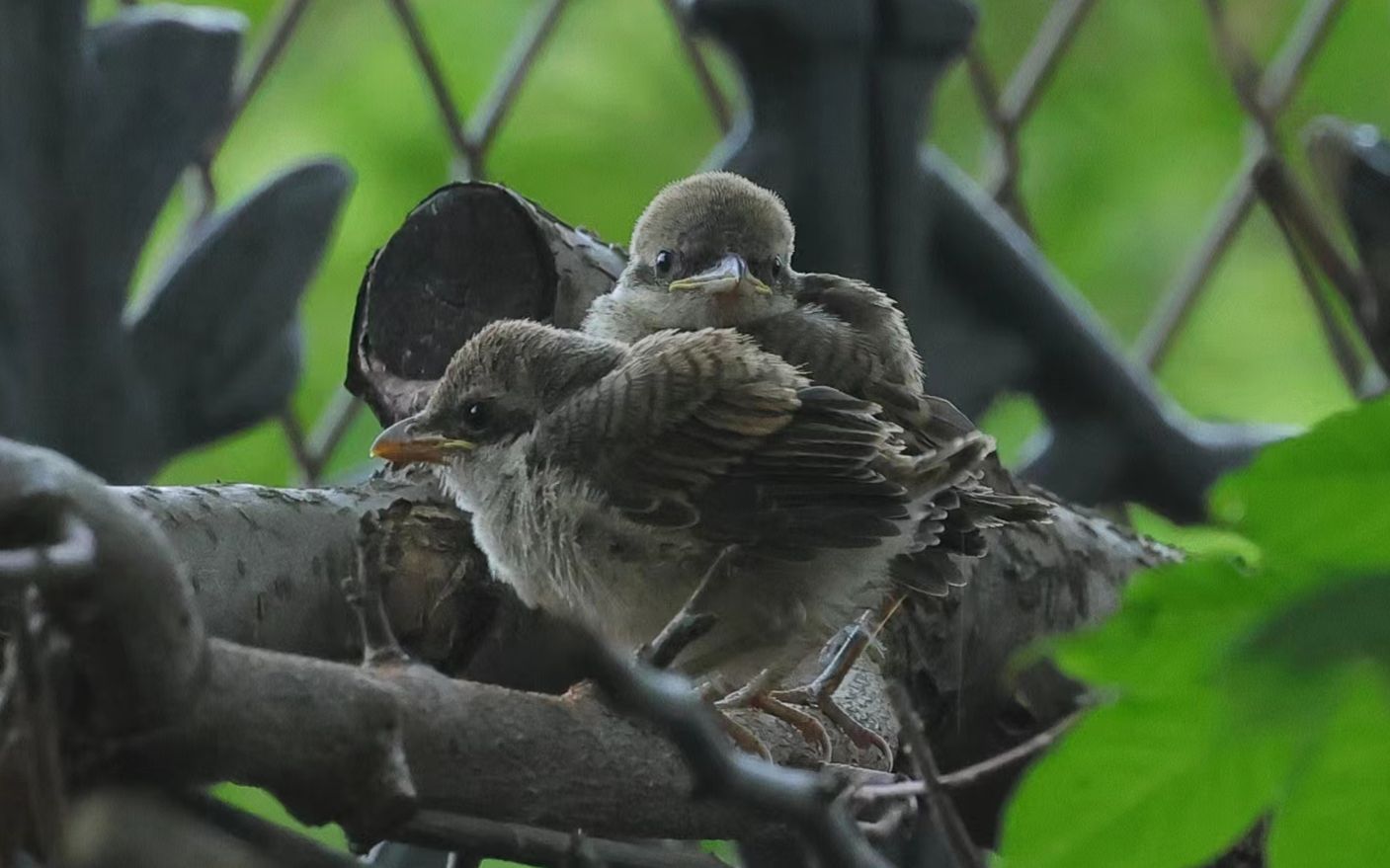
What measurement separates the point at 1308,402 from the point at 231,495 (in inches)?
76.5

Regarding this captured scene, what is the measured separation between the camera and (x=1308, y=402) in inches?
105

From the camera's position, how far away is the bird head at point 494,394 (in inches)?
46.1

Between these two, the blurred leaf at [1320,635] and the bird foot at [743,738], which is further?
the bird foot at [743,738]

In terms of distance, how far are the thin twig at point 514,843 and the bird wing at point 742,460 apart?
0.33 m

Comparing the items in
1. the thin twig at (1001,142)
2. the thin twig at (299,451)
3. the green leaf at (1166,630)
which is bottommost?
the thin twig at (299,451)

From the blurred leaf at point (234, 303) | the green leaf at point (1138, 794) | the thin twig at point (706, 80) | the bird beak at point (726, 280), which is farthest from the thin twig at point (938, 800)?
the thin twig at point (706, 80)

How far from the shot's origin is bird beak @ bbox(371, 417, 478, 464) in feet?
3.84

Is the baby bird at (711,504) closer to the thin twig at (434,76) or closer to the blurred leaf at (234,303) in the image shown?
the blurred leaf at (234,303)

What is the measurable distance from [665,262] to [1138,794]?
1098mm

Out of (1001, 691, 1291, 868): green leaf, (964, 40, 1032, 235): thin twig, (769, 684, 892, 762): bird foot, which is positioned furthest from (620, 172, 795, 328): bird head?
(1001, 691, 1291, 868): green leaf

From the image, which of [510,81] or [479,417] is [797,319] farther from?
[510,81]

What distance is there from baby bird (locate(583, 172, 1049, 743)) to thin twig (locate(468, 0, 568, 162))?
0.59 metres

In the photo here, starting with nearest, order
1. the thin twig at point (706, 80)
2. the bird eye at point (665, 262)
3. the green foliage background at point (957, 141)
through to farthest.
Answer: the bird eye at point (665, 262), the thin twig at point (706, 80), the green foliage background at point (957, 141)

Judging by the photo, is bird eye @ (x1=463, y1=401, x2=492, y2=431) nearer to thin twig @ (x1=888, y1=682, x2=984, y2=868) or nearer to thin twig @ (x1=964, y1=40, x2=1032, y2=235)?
thin twig @ (x1=888, y1=682, x2=984, y2=868)
